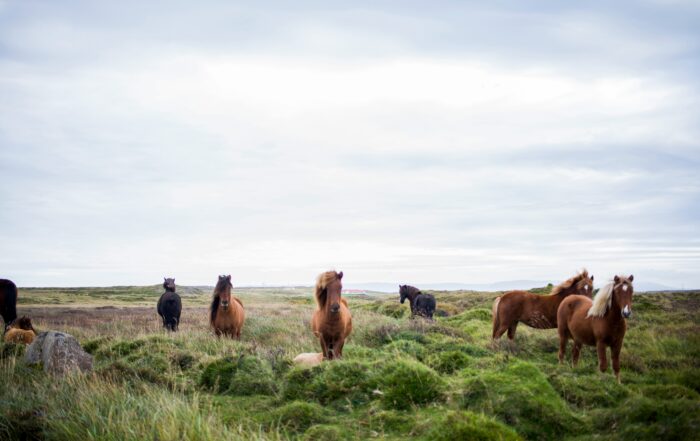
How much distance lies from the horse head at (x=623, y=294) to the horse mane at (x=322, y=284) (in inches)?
232

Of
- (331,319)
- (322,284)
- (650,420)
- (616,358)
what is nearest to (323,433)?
(650,420)

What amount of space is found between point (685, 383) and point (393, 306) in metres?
23.3

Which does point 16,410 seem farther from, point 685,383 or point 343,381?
point 685,383

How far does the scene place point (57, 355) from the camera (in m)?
9.94

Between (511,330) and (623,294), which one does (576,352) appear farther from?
(511,330)

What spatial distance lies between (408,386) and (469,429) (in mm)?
1781

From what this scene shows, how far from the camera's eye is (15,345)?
13.1 m

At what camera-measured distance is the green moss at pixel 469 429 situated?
5.24m

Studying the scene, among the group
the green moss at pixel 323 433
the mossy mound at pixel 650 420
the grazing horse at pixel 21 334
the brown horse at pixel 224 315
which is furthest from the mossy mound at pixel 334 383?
the grazing horse at pixel 21 334

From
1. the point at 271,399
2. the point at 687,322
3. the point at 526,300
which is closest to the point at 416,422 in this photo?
the point at 271,399

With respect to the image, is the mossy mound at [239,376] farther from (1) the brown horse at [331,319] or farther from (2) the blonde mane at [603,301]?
(2) the blonde mane at [603,301]

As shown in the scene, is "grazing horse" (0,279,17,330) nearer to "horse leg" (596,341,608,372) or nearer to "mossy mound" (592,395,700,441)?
"horse leg" (596,341,608,372)

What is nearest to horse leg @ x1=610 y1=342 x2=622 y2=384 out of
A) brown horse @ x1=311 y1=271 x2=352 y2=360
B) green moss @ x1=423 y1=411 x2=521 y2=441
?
green moss @ x1=423 y1=411 x2=521 y2=441

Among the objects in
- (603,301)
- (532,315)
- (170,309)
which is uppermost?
(603,301)
